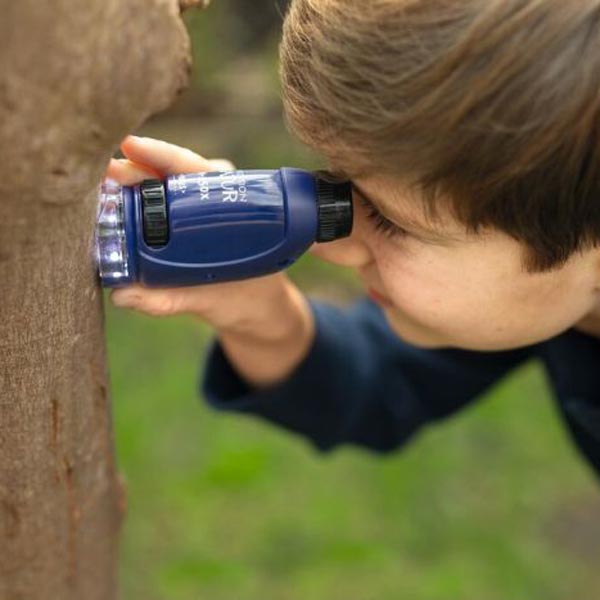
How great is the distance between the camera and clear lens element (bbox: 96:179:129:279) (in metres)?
0.88

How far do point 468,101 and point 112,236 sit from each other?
0.98 feet

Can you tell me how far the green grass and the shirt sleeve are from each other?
27.5 inches

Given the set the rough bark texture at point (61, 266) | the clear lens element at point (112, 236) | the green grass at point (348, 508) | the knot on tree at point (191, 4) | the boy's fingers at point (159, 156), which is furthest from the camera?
the green grass at point (348, 508)

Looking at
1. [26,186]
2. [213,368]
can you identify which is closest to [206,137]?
[213,368]

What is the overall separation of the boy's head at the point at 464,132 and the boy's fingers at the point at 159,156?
0.10m

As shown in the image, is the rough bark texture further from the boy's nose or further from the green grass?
the green grass

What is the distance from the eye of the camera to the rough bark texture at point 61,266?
24.2 inches

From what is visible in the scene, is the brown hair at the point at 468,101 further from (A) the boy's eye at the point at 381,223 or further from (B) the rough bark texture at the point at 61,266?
(B) the rough bark texture at the point at 61,266

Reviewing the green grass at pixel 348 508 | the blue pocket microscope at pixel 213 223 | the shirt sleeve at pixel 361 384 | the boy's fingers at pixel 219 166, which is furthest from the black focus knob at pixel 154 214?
the green grass at pixel 348 508

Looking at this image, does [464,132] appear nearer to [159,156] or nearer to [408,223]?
[408,223]

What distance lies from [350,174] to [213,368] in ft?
1.69

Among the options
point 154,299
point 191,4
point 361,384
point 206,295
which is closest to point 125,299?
point 154,299

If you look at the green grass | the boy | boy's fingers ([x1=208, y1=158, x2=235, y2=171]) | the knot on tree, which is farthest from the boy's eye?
the green grass

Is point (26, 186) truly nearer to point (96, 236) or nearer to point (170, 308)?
point (96, 236)
